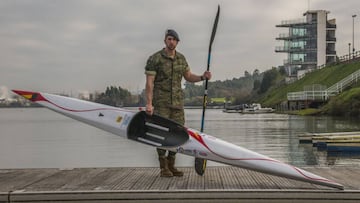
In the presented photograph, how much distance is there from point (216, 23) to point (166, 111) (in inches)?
84.7

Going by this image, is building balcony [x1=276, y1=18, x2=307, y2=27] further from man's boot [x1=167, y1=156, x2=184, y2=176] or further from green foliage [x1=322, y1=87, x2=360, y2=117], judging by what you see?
man's boot [x1=167, y1=156, x2=184, y2=176]

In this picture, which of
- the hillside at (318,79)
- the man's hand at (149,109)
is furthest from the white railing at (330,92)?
the man's hand at (149,109)

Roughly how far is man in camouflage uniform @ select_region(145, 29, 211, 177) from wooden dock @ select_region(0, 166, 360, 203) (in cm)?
72

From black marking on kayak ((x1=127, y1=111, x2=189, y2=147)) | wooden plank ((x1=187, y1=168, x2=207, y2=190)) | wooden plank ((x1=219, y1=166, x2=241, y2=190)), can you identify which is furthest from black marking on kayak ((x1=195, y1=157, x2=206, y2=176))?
black marking on kayak ((x1=127, y1=111, x2=189, y2=147))

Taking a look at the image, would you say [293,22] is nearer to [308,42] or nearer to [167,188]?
[308,42]

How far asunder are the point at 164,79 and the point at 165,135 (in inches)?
36.1

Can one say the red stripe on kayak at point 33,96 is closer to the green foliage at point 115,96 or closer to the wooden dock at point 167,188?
the wooden dock at point 167,188

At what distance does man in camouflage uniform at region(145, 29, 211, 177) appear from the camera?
8.11m

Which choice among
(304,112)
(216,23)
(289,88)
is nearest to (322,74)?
(289,88)

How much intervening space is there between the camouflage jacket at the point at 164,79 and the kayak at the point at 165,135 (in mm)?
316

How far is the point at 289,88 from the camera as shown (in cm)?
9438

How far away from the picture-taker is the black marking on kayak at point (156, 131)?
8023 mm

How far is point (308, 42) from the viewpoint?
10481 cm

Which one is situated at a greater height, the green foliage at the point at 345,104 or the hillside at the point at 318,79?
the hillside at the point at 318,79
